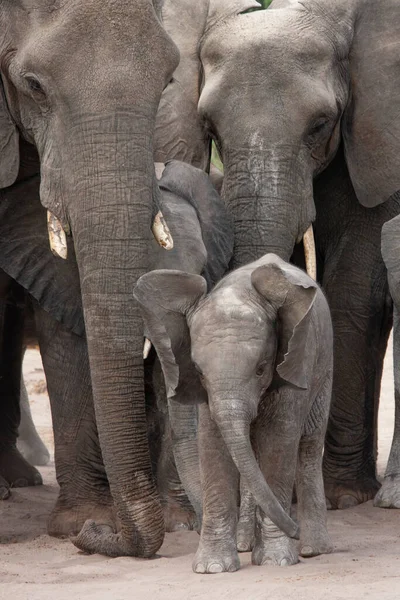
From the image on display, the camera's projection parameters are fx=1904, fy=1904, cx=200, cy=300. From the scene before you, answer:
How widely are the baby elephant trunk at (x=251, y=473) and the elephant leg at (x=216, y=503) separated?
0.31 metres

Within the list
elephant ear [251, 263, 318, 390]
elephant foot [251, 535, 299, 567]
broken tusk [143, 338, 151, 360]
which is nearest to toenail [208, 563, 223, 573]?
elephant foot [251, 535, 299, 567]

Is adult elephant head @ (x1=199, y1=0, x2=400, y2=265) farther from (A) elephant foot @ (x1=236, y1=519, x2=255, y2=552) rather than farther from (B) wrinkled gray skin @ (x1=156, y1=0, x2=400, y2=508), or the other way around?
(A) elephant foot @ (x1=236, y1=519, x2=255, y2=552)

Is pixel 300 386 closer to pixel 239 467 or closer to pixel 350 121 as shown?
pixel 239 467

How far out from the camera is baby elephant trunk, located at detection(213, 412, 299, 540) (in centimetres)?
548

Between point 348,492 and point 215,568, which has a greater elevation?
point 215,568

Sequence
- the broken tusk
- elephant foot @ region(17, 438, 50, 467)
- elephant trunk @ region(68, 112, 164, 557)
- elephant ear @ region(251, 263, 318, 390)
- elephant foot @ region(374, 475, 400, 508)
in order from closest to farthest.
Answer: elephant ear @ region(251, 263, 318, 390), elephant trunk @ region(68, 112, 164, 557), the broken tusk, elephant foot @ region(374, 475, 400, 508), elephant foot @ region(17, 438, 50, 467)

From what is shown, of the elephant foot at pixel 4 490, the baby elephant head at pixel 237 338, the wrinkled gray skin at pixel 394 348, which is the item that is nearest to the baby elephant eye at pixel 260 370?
the baby elephant head at pixel 237 338

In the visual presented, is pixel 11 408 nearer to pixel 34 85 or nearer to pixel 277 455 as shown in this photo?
pixel 34 85

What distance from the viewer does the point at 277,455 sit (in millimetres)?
5875

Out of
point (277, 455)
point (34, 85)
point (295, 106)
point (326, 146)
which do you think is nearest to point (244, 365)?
point (277, 455)

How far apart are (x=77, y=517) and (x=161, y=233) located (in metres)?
1.28

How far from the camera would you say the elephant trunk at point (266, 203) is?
7262 mm

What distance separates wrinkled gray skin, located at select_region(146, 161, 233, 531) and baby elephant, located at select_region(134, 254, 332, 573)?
38 cm

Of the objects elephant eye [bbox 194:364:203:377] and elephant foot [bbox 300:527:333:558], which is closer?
elephant eye [bbox 194:364:203:377]
